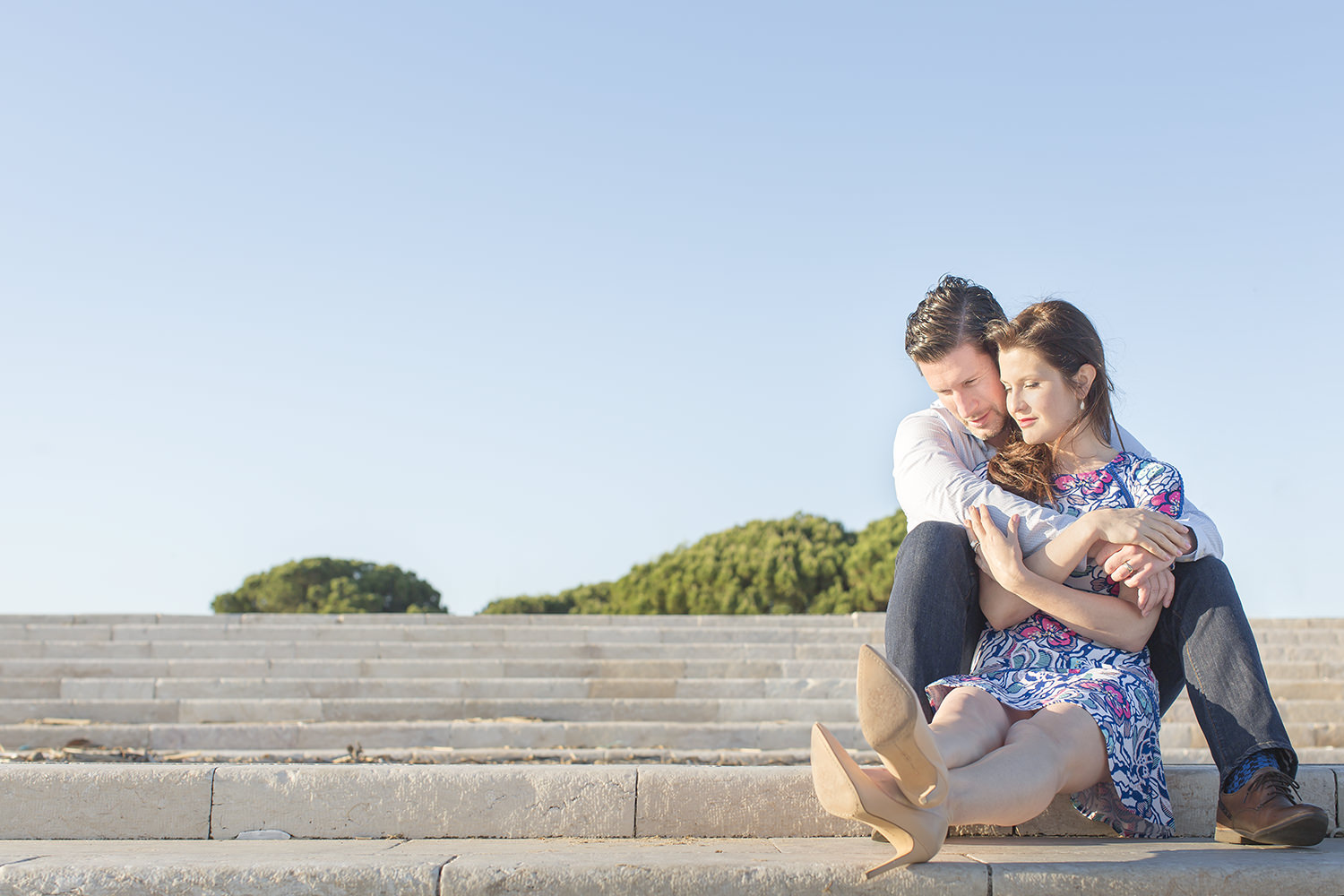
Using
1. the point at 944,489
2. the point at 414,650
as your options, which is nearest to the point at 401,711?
the point at 414,650

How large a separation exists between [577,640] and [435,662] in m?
1.30

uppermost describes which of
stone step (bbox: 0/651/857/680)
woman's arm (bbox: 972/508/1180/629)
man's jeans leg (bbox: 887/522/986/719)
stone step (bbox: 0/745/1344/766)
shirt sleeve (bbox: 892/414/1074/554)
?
shirt sleeve (bbox: 892/414/1074/554)

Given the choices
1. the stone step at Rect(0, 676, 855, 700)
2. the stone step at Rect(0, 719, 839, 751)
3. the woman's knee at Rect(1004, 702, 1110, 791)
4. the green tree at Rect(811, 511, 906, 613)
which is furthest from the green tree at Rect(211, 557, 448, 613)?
the woman's knee at Rect(1004, 702, 1110, 791)

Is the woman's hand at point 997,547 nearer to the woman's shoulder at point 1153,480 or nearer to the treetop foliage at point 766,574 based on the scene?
the woman's shoulder at point 1153,480

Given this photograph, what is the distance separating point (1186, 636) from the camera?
207 cm

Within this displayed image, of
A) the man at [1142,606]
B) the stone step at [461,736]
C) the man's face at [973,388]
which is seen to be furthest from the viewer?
the stone step at [461,736]

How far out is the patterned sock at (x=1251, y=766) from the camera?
1.92 metres

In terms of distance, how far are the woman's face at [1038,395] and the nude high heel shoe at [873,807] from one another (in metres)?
1.05

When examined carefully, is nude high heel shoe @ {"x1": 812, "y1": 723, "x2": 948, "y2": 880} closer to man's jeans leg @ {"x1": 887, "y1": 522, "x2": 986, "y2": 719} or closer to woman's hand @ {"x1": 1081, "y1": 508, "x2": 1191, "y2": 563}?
man's jeans leg @ {"x1": 887, "y1": 522, "x2": 986, "y2": 719}

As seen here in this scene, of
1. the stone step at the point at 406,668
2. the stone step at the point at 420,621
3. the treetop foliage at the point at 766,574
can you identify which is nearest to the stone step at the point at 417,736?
the stone step at the point at 406,668

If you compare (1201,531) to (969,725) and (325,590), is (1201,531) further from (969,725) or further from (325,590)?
(325,590)

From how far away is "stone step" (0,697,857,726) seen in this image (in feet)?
19.1

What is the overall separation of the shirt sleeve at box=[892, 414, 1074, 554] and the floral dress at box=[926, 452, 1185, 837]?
5.3 inches

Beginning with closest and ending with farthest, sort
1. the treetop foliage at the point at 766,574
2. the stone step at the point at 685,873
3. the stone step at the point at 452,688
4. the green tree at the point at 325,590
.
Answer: the stone step at the point at 685,873
the stone step at the point at 452,688
the treetop foliage at the point at 766,574
the green tree at the point at 325,590
